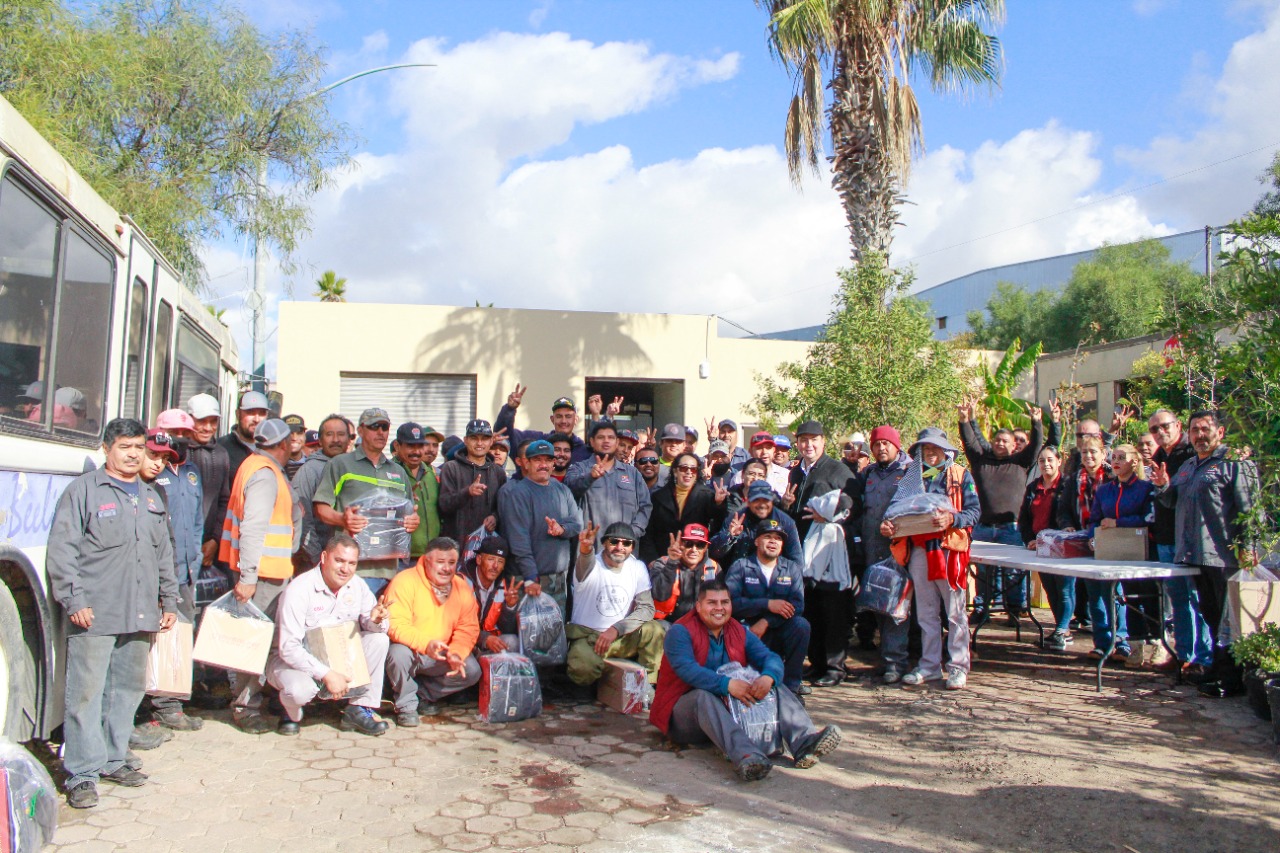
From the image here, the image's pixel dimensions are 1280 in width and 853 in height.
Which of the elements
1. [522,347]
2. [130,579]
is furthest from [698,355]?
[130,579]

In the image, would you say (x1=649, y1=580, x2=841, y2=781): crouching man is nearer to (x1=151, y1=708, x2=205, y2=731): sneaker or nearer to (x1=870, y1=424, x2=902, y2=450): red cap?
(x1=870, y1=424, x2=902, y2=450): red cap

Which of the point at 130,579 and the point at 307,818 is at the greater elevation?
the point at 130,579

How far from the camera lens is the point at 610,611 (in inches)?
280

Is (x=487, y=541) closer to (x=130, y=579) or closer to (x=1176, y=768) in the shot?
(x=130, y=579)

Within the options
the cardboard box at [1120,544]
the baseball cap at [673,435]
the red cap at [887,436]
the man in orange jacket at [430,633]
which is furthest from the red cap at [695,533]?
the cardboard box at [1120,544]

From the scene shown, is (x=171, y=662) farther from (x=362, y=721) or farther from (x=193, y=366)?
(x=193, y=366)

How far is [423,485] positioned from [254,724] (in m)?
2.04

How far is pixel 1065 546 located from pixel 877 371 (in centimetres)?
464

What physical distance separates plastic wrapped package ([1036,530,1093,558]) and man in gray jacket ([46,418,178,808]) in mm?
6312

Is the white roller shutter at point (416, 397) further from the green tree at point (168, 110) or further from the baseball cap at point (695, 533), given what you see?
the baseball cap at point (695, 533)

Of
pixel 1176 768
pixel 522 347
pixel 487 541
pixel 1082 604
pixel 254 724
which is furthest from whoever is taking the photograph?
pixel 522 347

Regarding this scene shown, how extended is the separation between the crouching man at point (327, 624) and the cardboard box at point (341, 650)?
0.12 feet

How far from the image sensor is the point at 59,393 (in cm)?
466

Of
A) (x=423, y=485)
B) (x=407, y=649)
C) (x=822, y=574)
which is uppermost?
(x=423, y=485)
